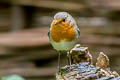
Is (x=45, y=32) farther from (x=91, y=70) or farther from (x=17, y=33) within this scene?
(x=91, y=70)

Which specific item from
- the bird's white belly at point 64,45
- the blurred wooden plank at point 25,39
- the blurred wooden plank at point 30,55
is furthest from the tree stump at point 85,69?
the blurred wooden plank at point 30,55

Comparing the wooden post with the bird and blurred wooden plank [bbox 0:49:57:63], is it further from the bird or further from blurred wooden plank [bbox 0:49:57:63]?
the bird

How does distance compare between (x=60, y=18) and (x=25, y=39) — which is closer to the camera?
(x=60, y=18)

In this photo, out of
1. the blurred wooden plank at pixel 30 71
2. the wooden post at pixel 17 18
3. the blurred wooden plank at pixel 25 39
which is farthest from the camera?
the wooden post at pixel 17 18

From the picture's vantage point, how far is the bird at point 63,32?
274cm

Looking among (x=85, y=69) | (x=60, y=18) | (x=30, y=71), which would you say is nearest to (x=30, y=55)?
(x=30, y=71)

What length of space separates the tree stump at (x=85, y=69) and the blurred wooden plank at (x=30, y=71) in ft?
11.9

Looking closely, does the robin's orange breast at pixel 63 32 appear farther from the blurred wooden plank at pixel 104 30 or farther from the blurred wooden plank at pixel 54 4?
the blurred wooden plank at pixel 54 4

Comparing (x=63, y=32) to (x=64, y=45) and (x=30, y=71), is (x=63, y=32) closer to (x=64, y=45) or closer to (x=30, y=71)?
(x=64, y=45)

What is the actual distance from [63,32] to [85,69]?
44cm

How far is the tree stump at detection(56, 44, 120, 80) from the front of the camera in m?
2.38

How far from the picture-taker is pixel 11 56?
651 centimetres

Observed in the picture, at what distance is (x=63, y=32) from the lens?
279cm

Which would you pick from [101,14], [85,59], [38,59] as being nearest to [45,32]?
[38,59]
